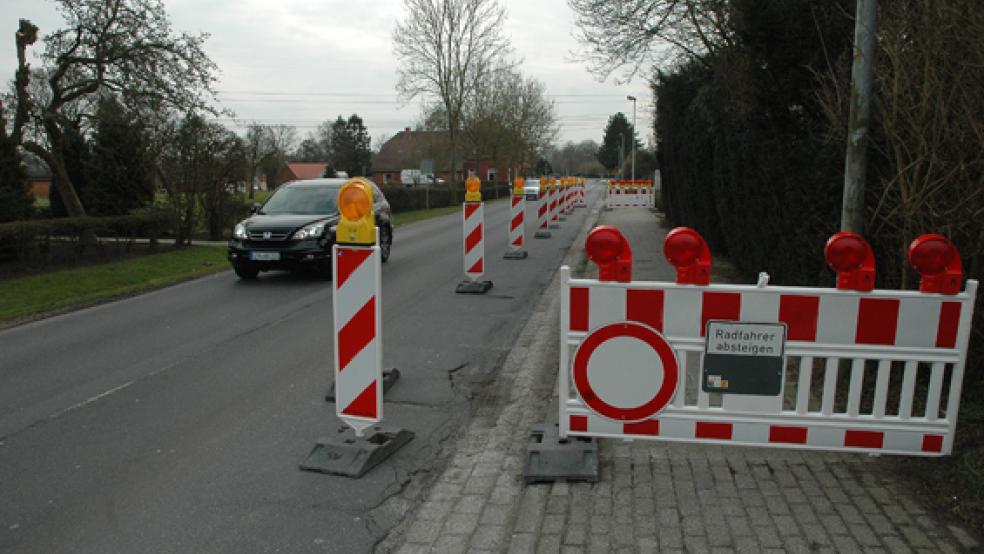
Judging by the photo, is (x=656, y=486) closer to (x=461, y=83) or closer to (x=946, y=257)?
(x=946, y=257)

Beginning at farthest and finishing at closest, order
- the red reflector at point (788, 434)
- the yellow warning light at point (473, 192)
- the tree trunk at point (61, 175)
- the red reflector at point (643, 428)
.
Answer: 1. the tree trunk at point (61, 175)
2. the yellow warning light at point (473, 192)
3. the red reflector at point (643, 428)
4. the red reflector at point (788, 434)

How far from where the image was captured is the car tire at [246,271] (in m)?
12.1

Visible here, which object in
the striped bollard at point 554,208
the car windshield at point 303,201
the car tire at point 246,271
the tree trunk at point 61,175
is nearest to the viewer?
the car tire at point 246,271

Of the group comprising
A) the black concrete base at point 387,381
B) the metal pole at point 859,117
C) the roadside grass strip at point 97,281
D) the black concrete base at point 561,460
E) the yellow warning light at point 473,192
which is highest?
the metal pole at point 859,117

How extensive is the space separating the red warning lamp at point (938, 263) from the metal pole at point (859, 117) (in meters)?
1.40

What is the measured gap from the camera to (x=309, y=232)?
1180 centimetres

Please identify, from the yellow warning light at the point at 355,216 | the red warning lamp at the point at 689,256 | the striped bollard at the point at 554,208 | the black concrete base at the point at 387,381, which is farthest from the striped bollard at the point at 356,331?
the striped bollard at the point at 554,208

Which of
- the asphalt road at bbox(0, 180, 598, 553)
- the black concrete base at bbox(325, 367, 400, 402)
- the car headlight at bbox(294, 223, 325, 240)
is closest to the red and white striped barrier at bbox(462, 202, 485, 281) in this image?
the asphalt road at bbox(0, 180, 598, 553)

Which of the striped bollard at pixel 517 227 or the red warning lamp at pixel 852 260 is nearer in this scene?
the red warning lamp at pixel 852 260

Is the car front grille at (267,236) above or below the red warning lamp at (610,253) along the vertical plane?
Answer: below

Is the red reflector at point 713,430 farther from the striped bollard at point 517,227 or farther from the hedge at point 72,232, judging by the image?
the hedge at point 72,232

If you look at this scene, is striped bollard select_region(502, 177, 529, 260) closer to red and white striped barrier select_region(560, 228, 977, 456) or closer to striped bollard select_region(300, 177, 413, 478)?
striped bollard select_region(300, 177, 413, 478)

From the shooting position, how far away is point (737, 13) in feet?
23.0

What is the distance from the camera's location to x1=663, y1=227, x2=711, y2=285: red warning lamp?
366cm
